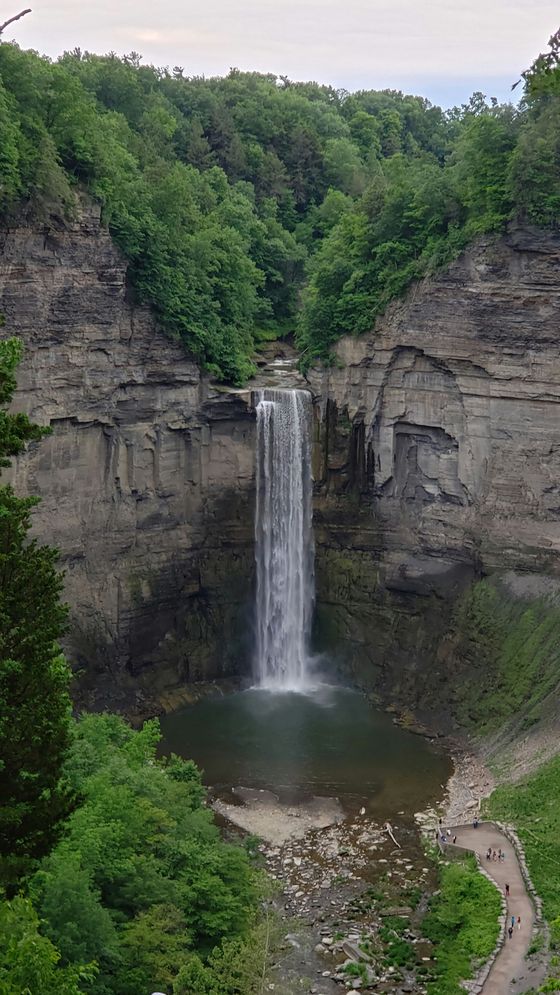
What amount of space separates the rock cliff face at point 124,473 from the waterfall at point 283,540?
78cm

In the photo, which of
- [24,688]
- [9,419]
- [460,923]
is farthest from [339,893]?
[9,419]

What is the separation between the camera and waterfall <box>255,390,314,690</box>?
5741cm

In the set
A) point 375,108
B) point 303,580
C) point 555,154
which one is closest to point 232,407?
point 303,580

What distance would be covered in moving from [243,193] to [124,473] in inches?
891

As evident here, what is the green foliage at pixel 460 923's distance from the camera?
113ft

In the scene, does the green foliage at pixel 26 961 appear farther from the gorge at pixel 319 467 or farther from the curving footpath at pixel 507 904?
the gorge at pixel 319 467

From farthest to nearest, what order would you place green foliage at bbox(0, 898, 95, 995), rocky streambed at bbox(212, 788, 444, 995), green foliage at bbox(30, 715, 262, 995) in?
rocky streambed at bbox(212, 788, 444, 995) < green foliage at bbox(30, 715, 262, 995) < green foliage at bbox(0, 898, 95, 995)

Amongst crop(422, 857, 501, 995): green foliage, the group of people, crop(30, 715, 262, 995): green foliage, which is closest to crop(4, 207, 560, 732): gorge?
the group of people

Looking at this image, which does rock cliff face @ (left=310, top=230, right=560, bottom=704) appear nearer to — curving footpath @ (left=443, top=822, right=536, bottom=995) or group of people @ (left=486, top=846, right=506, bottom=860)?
curving footpath @ (left=443, top=822, right=536, bottom=995)

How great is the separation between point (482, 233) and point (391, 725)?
19430 millimetres

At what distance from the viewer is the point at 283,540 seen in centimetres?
5806

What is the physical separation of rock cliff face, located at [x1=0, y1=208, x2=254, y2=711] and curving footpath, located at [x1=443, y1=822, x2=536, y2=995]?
56.2ft

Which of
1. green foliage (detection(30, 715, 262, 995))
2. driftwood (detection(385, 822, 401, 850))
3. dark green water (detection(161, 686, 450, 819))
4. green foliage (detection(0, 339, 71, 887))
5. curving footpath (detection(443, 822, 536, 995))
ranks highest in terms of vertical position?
green foliage (detection(0, 339, 71, 887))

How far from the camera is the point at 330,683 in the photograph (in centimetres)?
5753
